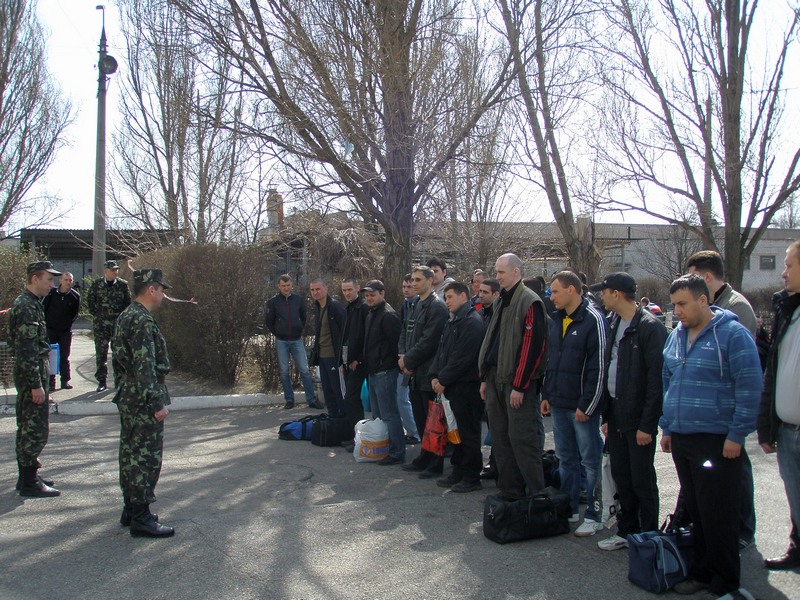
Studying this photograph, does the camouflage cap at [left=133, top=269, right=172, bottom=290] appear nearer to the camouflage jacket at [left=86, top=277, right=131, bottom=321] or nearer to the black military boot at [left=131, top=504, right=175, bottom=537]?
the black military boot at [left=131, top=504, right=175, bottom=537]

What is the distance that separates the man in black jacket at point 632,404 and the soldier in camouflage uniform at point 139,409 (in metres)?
3.27

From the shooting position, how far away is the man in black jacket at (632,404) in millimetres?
4633

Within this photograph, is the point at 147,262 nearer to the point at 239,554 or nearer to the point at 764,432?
the point at 239,554

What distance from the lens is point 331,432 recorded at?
8.14 metres

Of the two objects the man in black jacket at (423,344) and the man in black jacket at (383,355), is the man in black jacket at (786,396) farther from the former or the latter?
the man in black jacket at (383,355)

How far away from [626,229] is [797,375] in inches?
1436

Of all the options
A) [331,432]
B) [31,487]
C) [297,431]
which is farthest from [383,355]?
[31,487]

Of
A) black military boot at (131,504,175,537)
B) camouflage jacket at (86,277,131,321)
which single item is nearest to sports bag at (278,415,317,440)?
black military boot at (131,504,175,537)

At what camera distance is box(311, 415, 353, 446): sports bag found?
813cm

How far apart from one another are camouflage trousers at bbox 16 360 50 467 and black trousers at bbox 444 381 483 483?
12.2 feet

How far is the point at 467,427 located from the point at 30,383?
4.00 metres

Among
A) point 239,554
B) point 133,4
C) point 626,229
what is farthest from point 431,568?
point 626,229

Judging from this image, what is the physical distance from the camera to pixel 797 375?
4039 mm

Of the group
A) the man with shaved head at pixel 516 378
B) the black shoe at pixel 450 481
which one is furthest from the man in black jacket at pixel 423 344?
the man with shaved head at pixel 516 378
